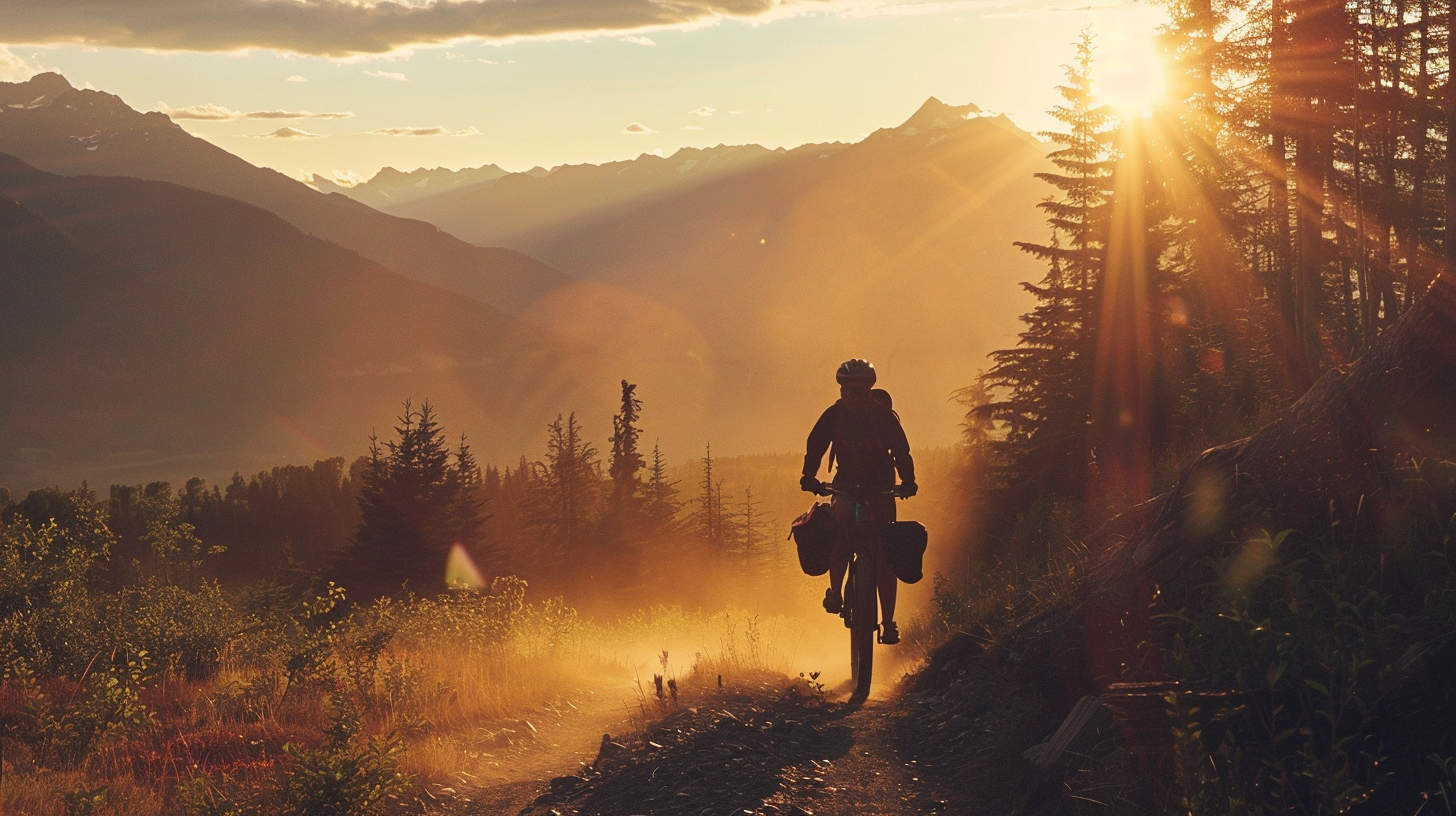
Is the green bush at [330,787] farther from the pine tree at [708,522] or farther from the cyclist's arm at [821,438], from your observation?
the pine tree at [708,522]

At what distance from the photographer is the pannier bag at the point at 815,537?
9.53 metres

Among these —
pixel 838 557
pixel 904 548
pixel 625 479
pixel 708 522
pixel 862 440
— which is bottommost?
pixel 708 522

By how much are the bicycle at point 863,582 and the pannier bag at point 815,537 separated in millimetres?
221

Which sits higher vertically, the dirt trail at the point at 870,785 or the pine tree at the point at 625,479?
the dirt trail at the point at 870,785

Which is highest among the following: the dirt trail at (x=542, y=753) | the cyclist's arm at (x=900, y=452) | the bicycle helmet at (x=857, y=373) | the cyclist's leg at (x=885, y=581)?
the bicycle helmet at (x=857, y=373)

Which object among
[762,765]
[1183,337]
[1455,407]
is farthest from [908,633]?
[1183,337]

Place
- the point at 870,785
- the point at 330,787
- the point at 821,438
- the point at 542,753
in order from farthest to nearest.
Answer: the point at 821,438
the point at 542,753
the point at 870,785
the point at 330,787

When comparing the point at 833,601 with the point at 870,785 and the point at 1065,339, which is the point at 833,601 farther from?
the point at 1065,339

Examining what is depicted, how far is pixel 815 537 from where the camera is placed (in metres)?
9.53

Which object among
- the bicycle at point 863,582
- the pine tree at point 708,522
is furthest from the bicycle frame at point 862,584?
the pine tree at point 708,522

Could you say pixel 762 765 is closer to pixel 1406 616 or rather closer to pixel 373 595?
pixel 1406 616

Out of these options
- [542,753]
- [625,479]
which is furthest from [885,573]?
[625,479]

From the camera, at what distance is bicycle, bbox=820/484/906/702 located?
30.5 feet

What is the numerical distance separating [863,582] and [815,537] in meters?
0.61
